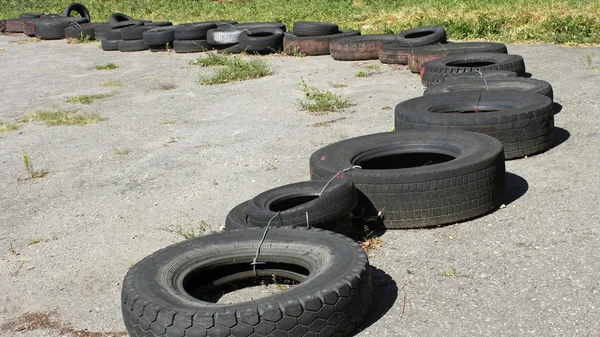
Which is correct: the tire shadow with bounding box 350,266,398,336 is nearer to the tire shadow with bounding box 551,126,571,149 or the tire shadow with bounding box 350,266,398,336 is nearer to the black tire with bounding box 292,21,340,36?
the tire shadow with bounding box 551,126,571,149

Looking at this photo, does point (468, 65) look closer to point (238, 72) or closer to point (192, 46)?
point (238, 72)

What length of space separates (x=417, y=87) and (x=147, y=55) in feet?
24.2

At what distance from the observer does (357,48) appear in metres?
13.1

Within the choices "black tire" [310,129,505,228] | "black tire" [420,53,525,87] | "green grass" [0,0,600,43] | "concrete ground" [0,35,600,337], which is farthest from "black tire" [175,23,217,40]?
"black tire" [310,129,505,228]

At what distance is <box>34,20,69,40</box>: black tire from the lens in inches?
805

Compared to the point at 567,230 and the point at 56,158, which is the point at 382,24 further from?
the point at 567,230

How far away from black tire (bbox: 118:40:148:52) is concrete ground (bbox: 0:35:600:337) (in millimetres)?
4330

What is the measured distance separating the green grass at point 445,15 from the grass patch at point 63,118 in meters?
6.44

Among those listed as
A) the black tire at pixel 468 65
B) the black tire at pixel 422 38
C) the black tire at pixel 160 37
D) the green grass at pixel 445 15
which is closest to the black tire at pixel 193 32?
the black tire at pixel 160 37

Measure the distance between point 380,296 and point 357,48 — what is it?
8.94m

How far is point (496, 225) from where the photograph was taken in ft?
18.1

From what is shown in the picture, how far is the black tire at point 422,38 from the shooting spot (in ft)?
40.5

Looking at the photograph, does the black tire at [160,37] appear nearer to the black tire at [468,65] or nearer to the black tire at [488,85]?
the black tire at [468,65]

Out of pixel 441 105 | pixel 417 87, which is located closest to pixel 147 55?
pixel 417 87
